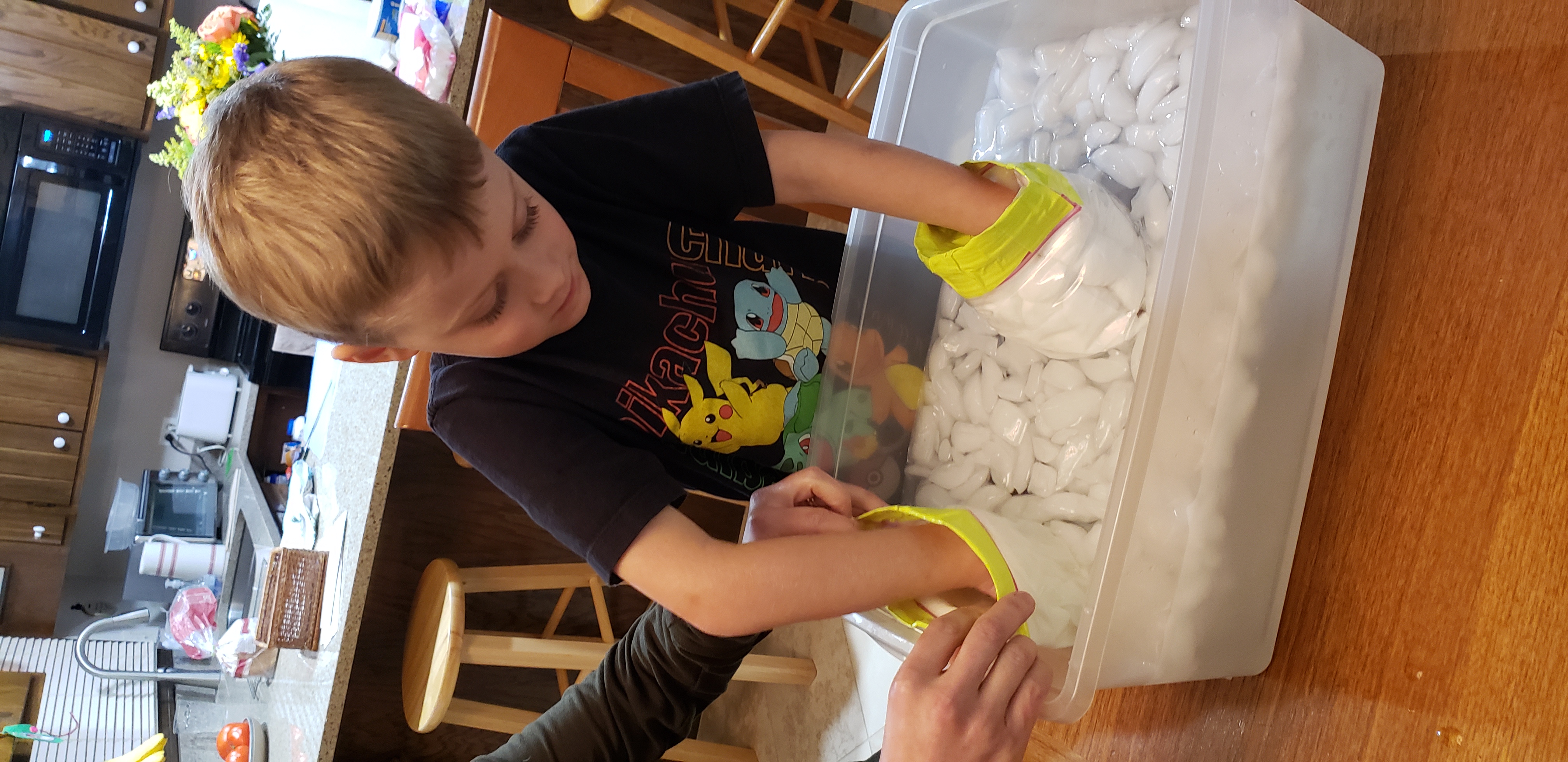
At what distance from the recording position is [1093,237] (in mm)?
733

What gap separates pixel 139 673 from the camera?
105 inches

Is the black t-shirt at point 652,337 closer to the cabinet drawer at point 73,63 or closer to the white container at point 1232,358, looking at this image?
the white container at point 1232,358

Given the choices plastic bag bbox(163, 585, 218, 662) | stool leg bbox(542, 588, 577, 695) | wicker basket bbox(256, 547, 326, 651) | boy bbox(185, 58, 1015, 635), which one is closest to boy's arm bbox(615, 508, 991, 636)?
boy bbox(185, 58, 1015, 635)

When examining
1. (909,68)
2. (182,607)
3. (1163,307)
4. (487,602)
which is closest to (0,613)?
(182,607)

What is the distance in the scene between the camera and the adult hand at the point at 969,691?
0.61 meters

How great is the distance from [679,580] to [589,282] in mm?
301

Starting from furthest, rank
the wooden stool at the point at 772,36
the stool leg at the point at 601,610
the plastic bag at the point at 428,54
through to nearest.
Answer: the stool leg at the point at 601,610, the plastic bag at the point at 428,54, the wooden stool at the point at 772,36

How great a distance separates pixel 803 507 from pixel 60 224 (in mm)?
3724

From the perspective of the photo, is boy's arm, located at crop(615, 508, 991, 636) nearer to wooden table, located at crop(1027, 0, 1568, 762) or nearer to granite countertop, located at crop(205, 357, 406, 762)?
wooden table, located at crop(1027, 0, 1568, 762)

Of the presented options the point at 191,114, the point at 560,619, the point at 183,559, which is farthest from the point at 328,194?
the point at 183,559

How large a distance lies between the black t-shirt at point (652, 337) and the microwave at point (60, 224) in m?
3.32

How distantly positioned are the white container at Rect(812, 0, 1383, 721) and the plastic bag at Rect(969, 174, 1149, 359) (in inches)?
2.9

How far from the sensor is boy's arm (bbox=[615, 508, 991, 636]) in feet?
2.29

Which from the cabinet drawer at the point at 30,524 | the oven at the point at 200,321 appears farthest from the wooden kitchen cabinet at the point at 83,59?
the cabinet drawer at the point at 30,524
